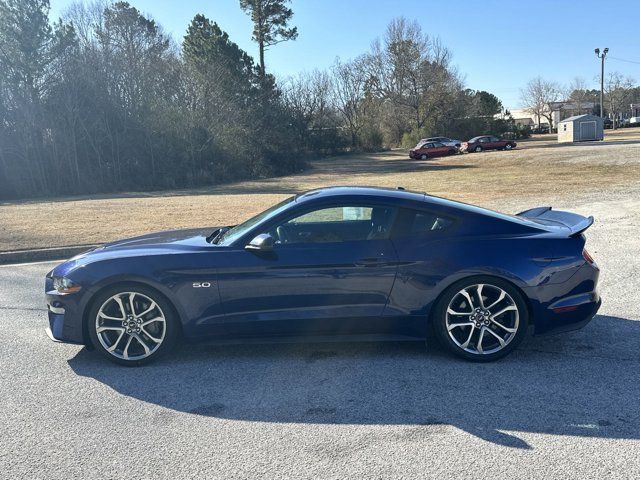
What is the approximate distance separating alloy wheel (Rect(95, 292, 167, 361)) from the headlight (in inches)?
10.1

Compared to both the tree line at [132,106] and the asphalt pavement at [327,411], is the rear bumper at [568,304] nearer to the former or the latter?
the asphalt pavement at [327,411]

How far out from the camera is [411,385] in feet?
12.7

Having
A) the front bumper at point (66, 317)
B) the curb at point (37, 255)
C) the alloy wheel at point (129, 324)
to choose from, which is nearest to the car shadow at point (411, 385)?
the alloy wheel at point (129, 324)

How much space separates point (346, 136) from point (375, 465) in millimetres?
59028

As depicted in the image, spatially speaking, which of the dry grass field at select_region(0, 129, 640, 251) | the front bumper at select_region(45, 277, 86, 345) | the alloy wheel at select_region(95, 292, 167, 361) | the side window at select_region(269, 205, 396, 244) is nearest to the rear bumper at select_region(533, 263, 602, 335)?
the side window at select_region(269, 205, 396, 244)

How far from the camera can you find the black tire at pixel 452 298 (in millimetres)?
4145

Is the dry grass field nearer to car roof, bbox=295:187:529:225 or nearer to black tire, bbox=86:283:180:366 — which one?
black tire, bbox=86:283:180:366

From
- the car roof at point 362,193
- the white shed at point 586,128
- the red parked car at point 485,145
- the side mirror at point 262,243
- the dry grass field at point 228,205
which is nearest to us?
the side mirror at point 262,243

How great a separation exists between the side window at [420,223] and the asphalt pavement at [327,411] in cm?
104

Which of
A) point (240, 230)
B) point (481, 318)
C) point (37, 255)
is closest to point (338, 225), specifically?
point (240, 230)

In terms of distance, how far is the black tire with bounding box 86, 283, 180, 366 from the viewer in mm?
4219

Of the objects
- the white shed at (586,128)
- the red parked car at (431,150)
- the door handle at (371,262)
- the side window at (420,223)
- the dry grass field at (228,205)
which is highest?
the white shed at (586,128)

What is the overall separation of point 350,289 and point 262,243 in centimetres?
78

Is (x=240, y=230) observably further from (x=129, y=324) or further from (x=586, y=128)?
(x=586, y=128)
